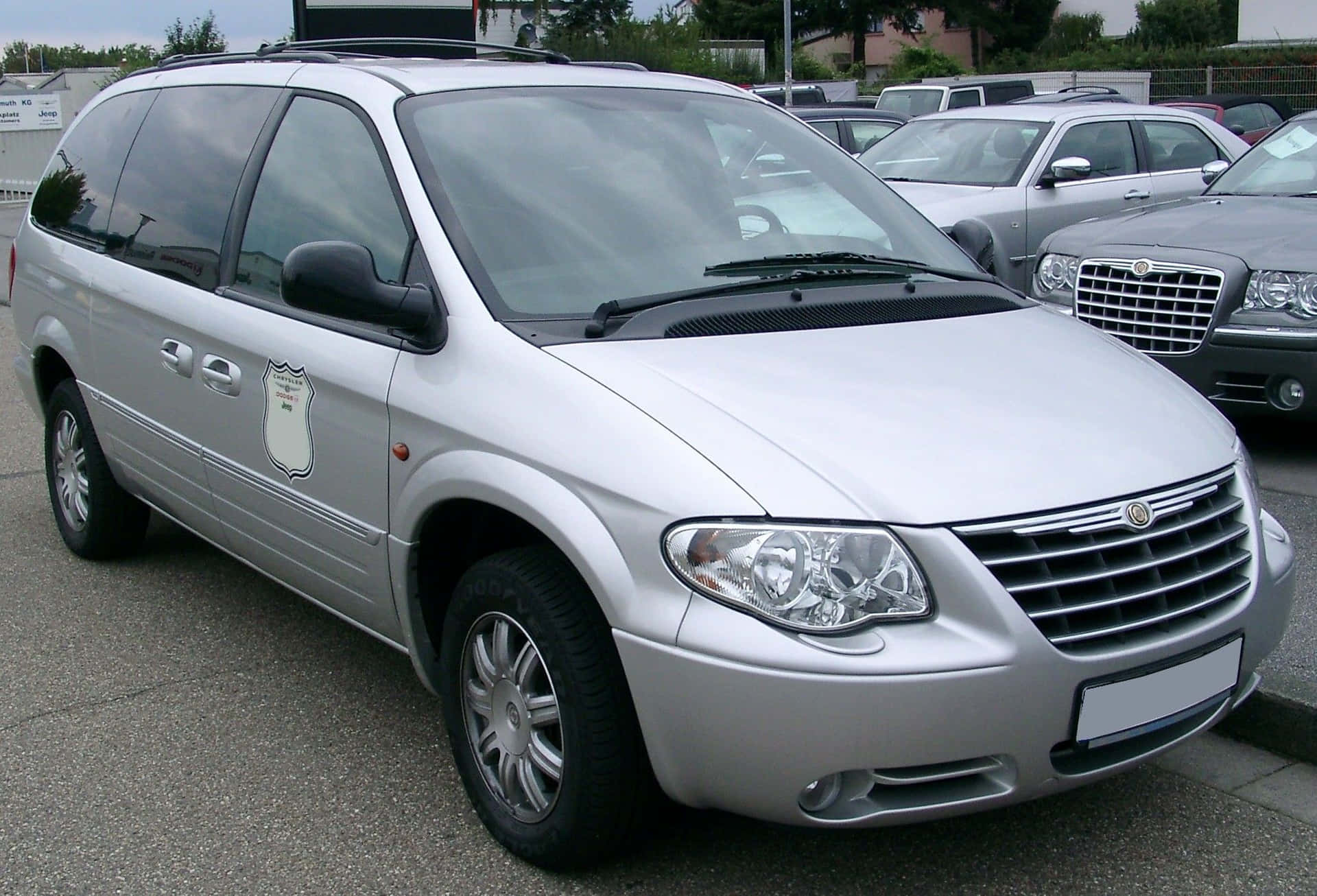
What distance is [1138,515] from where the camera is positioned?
9.39 ft

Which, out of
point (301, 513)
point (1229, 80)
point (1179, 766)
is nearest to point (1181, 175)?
point (1179, 766)

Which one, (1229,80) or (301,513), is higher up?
(1229,80)

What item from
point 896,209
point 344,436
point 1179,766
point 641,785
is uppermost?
point 896,209

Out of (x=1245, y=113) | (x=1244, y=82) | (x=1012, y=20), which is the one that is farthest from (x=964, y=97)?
(x=1012, y=20)

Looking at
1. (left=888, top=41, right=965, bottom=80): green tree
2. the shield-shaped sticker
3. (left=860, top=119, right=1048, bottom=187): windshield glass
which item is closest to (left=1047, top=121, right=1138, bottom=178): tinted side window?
(left=860, top=119, right=1048, bottom=187): windshield glass

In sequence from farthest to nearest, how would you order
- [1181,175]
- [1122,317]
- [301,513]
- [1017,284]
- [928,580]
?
1. [1181,175]
2. [1017,284]
3. [1122,317]
4. [301,513]
5. [928,580]

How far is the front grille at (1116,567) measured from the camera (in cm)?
272

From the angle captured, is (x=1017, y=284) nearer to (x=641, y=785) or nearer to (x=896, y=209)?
(x=896, y=209)

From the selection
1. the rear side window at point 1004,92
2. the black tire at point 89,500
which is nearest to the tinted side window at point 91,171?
the black tire at point 89,500

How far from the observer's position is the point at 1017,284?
31.3 ft

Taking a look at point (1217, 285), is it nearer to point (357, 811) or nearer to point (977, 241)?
point (977, 241)

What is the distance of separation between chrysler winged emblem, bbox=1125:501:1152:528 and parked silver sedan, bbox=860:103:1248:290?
6.55 m

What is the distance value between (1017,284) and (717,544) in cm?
733

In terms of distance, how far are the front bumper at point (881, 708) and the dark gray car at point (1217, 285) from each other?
3.99m
